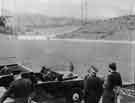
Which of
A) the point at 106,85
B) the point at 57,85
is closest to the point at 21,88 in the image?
the point at 106,85

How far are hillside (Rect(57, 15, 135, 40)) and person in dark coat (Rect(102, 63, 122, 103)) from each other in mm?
157748

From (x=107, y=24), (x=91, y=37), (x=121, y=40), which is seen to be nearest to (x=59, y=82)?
(x=121, y=40)

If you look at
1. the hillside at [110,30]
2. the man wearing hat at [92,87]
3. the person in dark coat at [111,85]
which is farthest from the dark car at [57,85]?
the hillside at [110,30]

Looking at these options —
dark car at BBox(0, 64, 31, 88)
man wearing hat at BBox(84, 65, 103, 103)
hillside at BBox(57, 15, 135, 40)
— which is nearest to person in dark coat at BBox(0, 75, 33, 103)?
man wearing hat at BBox(84, 65, 103, 103)

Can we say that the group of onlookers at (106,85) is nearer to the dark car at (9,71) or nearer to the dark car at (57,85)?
the dark car at (57,85)

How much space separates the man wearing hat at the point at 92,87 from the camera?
4410 mm

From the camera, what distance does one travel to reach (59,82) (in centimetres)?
560

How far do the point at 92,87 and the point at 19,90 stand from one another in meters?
1.31

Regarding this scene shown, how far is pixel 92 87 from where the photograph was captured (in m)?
4.43

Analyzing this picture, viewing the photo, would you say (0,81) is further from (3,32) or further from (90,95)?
(3,32)

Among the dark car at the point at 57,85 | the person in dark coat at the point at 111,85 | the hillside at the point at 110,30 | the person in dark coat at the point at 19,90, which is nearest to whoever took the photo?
the person in dark coat at the point at 19,90

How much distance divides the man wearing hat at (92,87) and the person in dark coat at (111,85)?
123 mm

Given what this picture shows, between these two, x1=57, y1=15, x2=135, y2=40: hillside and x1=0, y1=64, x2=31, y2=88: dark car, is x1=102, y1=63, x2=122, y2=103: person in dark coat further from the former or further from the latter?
x1=57, y1=15, x2=135, y2=40: hillside

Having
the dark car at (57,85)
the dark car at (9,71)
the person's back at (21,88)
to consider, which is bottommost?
the dark car at (57,85)
